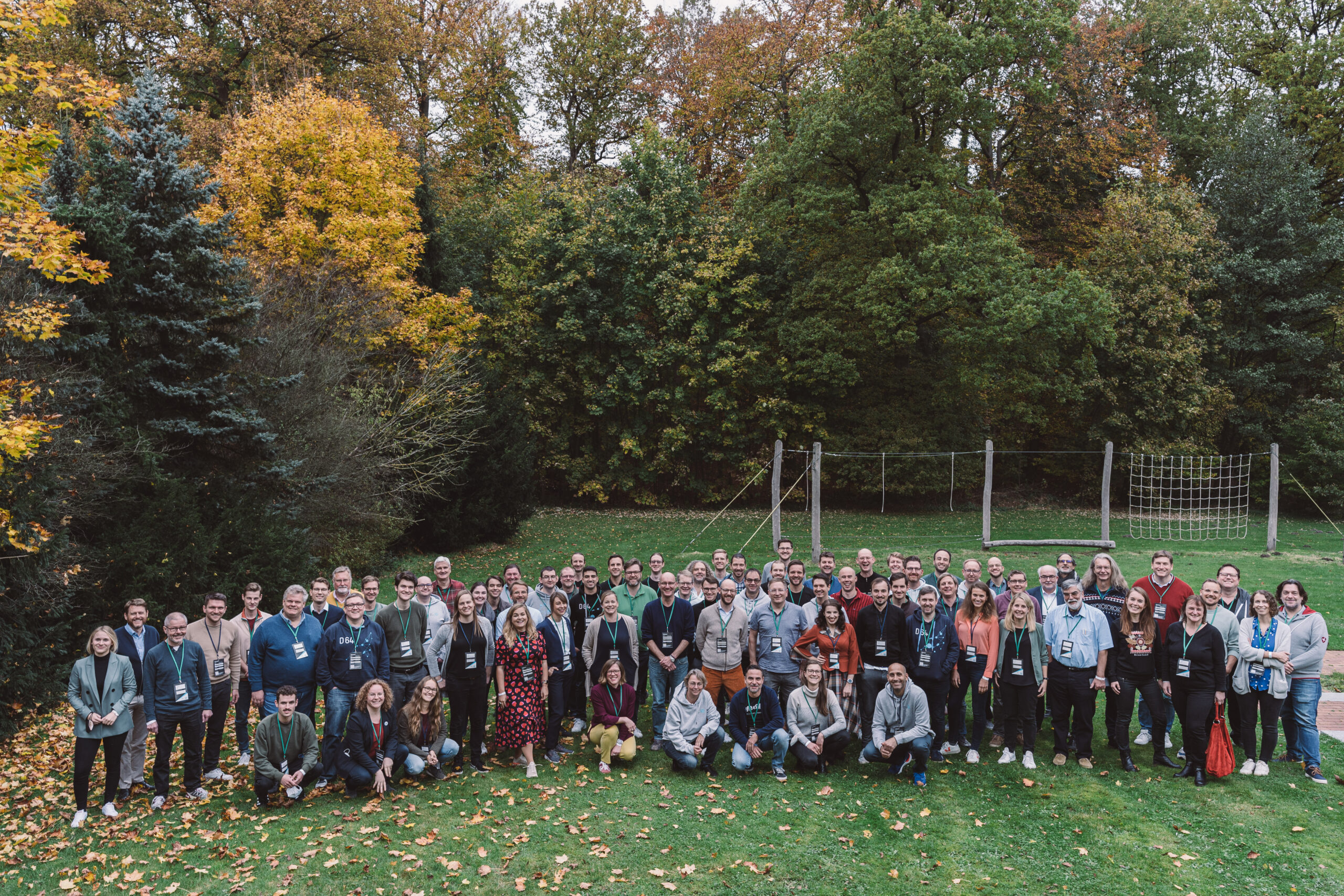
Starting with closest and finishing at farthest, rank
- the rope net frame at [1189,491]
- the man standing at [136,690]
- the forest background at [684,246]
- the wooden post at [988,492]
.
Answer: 1. the man standing at [136,690]
2. the forest background at [684,246]
3. the wooden post at [988,492]
4. the rope net frame at [1189,491]

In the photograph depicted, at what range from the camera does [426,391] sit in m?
18.6

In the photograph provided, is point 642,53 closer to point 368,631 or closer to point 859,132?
point 859,132

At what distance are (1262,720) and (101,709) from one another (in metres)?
10.5

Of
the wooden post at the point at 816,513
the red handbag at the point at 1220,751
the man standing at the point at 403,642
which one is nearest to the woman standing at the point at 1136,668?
the red handbag at the point at 1220,751

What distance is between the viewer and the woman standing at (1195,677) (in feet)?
24.9

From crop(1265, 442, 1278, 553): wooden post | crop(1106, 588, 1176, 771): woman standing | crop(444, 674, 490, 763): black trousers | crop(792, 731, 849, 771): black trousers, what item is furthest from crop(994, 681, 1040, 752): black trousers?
crop(1265, 442, 1278, 553): wooden post

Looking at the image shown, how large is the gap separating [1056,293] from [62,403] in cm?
2089

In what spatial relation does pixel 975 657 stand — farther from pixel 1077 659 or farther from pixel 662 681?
pixel 662 681

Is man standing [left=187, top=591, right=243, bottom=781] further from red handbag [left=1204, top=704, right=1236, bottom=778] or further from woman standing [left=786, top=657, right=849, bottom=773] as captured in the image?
red handbag [left=1204, top=704, right=1236, bottom=778]

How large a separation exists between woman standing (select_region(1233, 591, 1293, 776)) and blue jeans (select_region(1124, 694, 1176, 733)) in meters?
0.59

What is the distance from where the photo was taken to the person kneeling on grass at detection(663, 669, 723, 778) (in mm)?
8055

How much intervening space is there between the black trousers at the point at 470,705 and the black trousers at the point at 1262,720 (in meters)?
7.17

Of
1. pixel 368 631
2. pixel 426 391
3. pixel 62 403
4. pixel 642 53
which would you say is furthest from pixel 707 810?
pixel 642 53

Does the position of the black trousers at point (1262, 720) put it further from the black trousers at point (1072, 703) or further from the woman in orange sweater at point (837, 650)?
the woman in orange sweater at point (837, 650)
